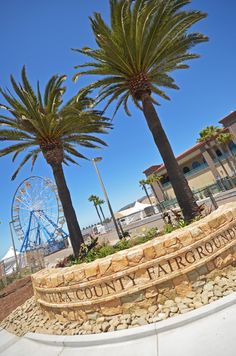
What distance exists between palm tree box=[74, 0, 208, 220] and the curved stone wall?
10.4ft

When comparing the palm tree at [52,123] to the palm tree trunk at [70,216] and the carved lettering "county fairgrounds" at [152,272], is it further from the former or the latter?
the carved lettering "county fairgrounds" at [152,272]

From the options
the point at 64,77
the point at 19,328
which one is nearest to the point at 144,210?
the point at 64,77

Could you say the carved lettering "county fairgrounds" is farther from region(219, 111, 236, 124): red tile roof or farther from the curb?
region(219, 111, 236, 124): red tile roof

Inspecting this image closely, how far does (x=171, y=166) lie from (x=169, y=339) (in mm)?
6310

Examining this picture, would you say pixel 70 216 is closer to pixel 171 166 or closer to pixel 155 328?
pixel 171 166

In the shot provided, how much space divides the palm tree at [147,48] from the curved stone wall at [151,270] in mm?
3182

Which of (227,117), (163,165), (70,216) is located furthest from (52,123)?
(163,165)

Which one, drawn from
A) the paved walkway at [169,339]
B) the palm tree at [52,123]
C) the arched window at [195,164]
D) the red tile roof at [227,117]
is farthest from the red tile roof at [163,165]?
the paved walkway at [169,339]

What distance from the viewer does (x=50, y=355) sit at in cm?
441

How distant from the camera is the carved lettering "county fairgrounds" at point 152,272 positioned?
4.81 meters

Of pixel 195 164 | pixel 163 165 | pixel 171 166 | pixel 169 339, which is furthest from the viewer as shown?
pixel 163 165

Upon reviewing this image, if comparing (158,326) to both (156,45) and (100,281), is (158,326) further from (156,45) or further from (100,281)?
(156,45)

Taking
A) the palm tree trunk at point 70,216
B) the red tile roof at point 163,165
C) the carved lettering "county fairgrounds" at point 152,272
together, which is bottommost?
the carved lettering "county fairgrounds" at point 152,272

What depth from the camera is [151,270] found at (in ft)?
15.8
